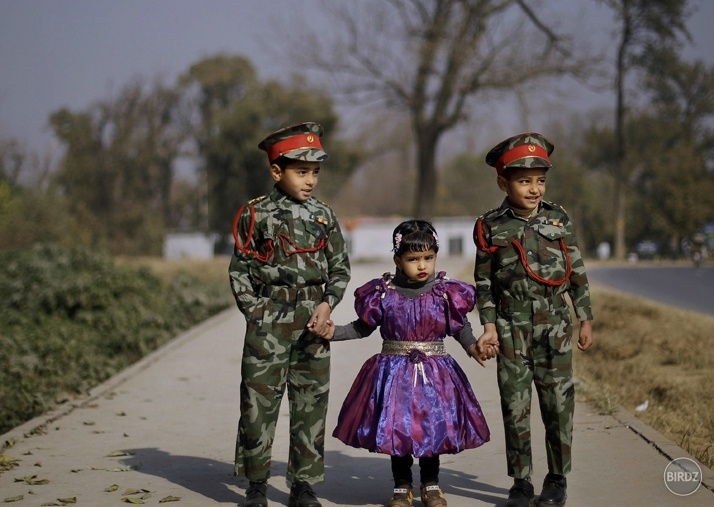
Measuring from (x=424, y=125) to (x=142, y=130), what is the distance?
3137 cm

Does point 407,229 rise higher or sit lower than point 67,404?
higher

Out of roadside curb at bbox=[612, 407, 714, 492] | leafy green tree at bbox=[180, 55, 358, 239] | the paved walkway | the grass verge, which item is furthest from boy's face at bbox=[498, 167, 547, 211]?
leafy green tree at bbox=[180, 55, 358, 239]

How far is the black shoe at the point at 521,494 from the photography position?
556 centimetres

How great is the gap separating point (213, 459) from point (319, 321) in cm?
192

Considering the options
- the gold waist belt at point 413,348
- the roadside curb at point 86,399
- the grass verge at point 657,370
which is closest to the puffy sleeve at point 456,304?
the gold waist belt at point 413,348

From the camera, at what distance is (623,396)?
944cm

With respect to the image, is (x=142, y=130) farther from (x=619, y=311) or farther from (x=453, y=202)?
(x=619, y=311)

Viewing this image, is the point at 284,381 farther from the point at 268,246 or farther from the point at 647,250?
the point at 647,250

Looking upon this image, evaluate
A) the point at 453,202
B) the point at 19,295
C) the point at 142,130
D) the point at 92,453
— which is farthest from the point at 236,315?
the point at 453,202

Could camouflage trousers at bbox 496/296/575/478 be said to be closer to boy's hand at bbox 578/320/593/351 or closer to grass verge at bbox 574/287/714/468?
boy's hand at bbox 578/320/593/351

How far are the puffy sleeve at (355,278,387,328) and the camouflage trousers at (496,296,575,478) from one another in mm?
587

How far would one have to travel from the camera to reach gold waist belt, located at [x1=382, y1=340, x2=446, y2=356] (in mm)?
5637

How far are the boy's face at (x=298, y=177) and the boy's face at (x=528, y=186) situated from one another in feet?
3.22

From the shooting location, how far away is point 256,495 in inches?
226
